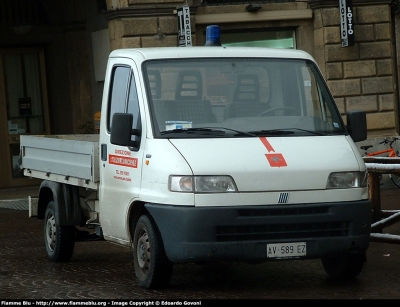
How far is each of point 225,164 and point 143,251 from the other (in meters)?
1.08

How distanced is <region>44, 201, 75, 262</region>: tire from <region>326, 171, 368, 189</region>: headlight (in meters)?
3.36

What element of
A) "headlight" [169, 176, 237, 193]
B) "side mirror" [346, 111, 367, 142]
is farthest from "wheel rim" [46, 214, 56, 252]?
"side mirror" [346, 111, 367, 142]

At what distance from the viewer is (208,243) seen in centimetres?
718

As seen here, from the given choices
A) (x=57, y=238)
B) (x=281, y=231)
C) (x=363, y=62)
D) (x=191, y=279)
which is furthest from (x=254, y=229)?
(x=363, y=62)

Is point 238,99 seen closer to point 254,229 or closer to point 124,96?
point 124,96

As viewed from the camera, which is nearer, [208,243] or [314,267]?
[208,243]

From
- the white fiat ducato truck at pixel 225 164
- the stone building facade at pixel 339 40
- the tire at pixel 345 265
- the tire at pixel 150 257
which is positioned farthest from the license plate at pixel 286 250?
the stone building facade at pixel 339 40

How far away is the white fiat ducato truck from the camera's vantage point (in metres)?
7.23

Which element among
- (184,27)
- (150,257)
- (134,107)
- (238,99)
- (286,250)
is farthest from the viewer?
(184,27)

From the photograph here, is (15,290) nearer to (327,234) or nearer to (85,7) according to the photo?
(327,234)

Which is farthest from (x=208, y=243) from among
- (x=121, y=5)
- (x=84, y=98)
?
(x=84, y=98)

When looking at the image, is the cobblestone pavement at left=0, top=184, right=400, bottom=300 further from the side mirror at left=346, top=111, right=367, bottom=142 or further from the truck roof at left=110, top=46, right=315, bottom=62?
the truck roof at left=110, top=46, right=315, bottom=62

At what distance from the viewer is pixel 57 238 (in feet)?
32.0

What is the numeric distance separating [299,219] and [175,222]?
965 mm
